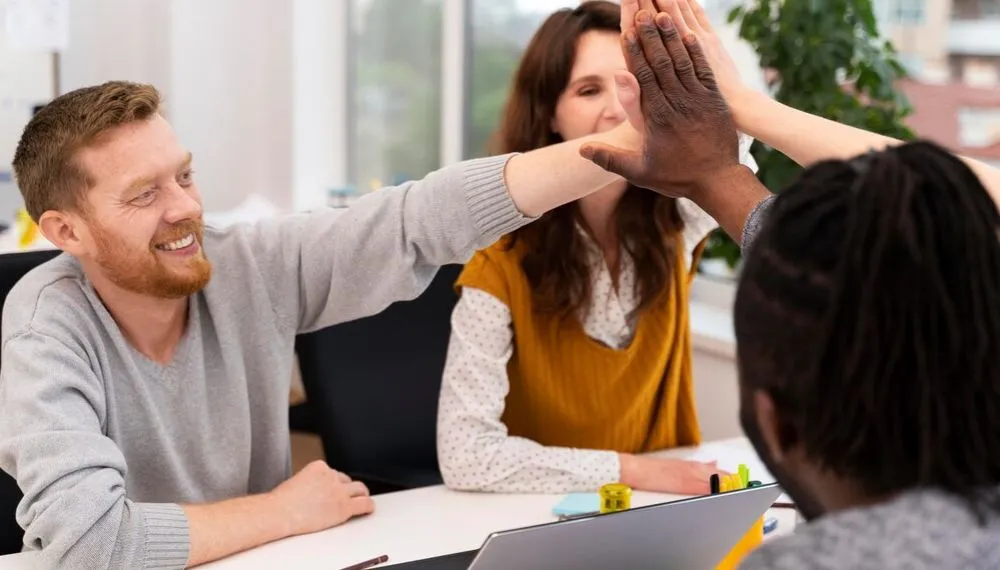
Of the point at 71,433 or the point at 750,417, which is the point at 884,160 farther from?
the point at 71,433

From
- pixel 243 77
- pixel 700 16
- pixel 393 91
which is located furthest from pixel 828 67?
pixel 243 77

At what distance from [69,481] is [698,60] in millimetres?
908

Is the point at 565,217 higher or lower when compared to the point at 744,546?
higher

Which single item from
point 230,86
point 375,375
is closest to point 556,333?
point 375,375

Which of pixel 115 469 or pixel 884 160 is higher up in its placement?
pixel 884 160

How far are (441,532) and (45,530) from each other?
0.50m

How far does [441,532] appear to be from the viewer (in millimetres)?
1497

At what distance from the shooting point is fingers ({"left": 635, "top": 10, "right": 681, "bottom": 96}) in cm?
134

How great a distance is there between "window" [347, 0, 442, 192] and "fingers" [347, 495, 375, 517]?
2625 millimetres

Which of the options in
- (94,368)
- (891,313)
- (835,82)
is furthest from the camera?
(835,82)

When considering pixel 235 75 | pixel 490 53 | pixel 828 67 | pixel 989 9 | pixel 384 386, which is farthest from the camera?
pixel 235 75

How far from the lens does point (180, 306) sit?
1.62 metres

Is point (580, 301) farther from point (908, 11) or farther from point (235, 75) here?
point (235, 75)

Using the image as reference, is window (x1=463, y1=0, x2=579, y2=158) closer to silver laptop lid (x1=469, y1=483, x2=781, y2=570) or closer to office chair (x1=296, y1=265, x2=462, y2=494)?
office chair (x1=296, y1=265, x2=462, y2=494)
